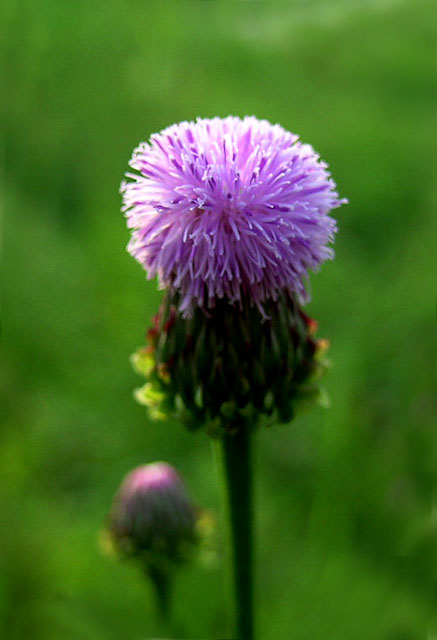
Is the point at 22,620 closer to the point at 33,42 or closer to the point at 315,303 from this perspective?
the point at 315,303

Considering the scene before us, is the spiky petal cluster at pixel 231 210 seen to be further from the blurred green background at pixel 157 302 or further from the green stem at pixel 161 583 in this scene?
the blurred green background at pixel 157 302

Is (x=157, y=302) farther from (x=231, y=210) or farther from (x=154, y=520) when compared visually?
(x=231, y=210)

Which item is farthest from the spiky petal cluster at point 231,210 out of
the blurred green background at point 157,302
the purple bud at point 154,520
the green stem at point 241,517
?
the blurred green background at point 157,302

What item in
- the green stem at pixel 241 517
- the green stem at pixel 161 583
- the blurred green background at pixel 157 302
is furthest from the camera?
the blurred green background at pixel 157 302

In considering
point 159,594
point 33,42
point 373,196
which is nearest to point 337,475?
point 159,594

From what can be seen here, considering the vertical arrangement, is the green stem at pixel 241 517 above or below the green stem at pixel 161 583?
below
